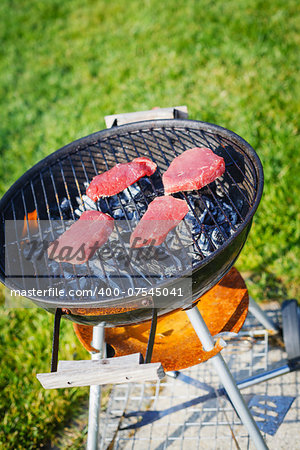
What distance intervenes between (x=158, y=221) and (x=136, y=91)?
121 inches

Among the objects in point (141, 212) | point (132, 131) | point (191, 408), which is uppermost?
point (132, 131)

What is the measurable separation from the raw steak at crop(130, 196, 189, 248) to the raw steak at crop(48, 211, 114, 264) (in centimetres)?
15

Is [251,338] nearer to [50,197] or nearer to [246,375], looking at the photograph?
[246,375]

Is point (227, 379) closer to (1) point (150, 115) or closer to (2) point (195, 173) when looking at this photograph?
(2) point (195, 173)

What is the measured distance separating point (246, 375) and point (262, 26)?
12.8 feet

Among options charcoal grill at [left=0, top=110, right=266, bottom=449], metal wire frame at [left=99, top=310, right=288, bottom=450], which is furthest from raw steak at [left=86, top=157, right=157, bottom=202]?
metal wire frame at [left=99, top=310, right=288, bottom=450]

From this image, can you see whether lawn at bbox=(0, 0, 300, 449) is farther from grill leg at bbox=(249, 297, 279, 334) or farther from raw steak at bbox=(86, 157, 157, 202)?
raw steak at bbox=(86, 157, 157, 202)

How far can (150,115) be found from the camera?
242 centimetres

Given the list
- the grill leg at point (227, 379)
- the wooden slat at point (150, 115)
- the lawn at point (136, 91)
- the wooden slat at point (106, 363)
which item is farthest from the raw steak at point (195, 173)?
the lawn at point (136, 91)

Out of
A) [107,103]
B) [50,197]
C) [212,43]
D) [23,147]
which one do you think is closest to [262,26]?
[212,43]

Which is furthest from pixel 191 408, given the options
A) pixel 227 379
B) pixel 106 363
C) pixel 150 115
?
pixel 150 115

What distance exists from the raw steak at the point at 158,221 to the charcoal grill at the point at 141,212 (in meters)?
0.06

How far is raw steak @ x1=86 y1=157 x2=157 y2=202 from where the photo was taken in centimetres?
202

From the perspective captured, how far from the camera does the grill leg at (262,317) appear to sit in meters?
2.36
